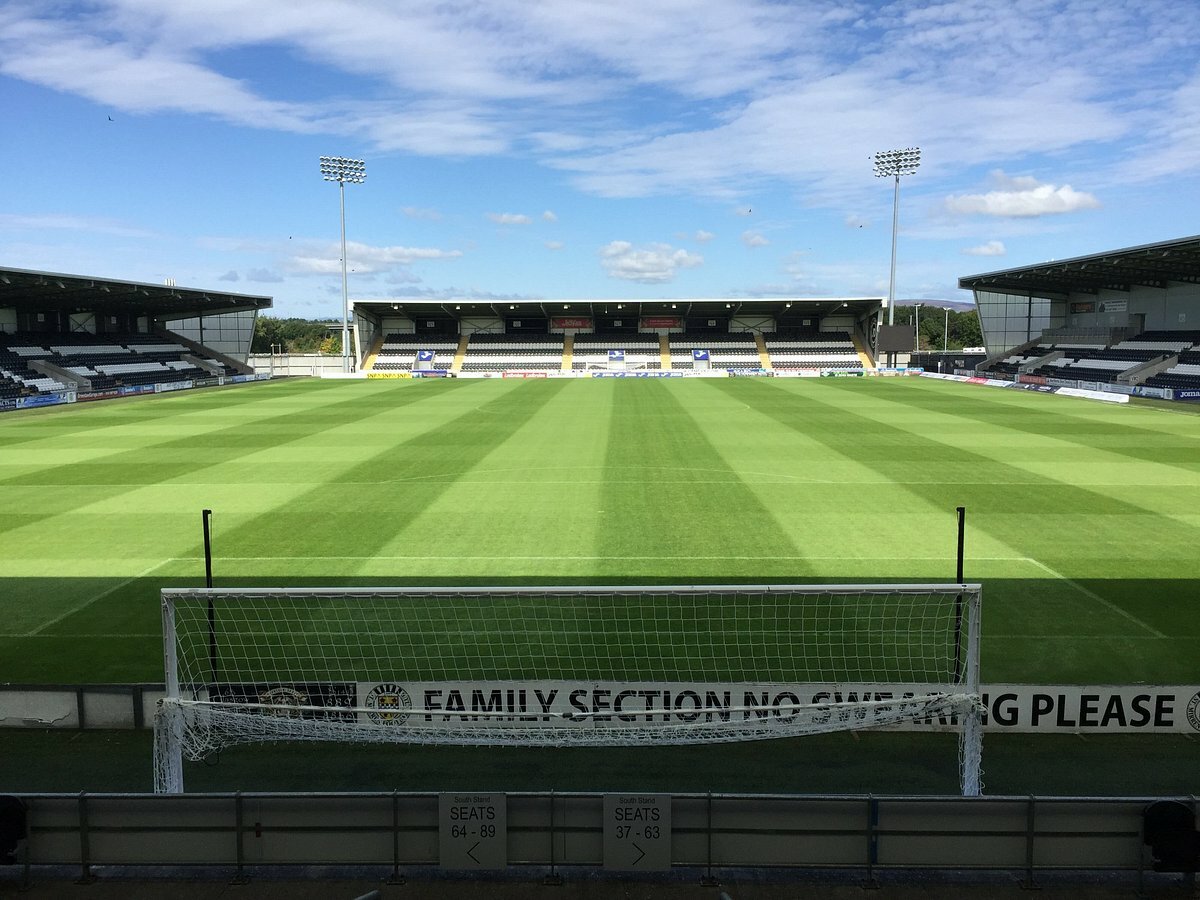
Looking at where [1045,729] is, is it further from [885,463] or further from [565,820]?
[885,463]

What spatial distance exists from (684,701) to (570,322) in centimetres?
7780

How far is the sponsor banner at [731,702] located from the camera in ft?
29.0

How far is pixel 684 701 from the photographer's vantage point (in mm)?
8953

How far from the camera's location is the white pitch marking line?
12160mm

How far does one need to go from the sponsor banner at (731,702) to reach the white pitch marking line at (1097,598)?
3.35 m

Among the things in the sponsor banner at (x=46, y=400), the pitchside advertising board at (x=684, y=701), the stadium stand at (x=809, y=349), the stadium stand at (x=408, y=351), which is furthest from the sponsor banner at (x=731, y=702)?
the stadium stand at (x=408, y=351)

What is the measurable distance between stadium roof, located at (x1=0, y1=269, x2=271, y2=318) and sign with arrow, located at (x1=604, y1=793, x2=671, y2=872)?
45.8m

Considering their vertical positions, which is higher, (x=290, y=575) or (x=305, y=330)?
(x=305, y=330)

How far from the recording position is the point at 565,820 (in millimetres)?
6281

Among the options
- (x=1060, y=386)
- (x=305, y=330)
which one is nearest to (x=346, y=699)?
(x=1060, y=386)

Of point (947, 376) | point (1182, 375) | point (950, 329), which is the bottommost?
point (947, 376)

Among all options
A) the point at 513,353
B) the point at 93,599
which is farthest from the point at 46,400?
the point at 513,353

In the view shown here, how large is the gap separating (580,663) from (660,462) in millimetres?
15455

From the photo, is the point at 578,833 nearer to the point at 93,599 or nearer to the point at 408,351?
the point at 93,599
